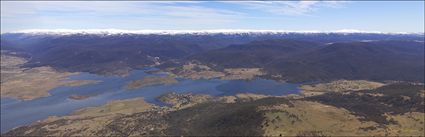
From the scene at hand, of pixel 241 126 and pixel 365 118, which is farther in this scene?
pixel 365 118

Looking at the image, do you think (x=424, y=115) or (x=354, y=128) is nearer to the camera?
(x=354, y=128)

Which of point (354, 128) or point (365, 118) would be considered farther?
point (365, 118)

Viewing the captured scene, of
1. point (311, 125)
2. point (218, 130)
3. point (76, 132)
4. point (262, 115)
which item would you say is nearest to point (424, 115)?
point (311, 125)

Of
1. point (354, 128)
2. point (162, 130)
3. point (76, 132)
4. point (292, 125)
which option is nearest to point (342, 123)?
point (354, 128)

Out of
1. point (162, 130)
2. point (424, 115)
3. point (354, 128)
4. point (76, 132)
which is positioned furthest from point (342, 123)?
point (76, 132)

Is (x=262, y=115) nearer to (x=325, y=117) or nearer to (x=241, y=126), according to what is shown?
(x=241, y=126)

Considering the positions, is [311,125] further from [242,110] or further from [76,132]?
[76,132]

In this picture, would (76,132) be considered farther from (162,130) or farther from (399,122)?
(399,122)
